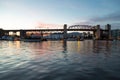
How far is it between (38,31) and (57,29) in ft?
62.8

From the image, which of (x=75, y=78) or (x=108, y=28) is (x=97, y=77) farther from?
(x=108, y=28)

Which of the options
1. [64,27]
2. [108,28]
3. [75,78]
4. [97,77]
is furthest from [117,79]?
[108,28]

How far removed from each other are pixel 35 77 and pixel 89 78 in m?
3.12

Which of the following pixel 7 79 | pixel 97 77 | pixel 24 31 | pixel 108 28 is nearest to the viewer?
pixel 7 79

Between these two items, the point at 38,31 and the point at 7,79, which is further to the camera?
the point at 38,31

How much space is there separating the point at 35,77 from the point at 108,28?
187m

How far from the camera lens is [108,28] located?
189000 mm

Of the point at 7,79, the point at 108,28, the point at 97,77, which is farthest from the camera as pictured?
the point at 108,28

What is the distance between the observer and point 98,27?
571 feet

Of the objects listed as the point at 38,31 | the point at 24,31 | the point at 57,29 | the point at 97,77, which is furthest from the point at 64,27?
the point at 97,77

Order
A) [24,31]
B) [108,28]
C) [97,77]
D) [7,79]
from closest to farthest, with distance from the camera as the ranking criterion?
[7,79] → [97,77] → [24,31] → [108,28]

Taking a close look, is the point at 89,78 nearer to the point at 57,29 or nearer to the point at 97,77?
the point at 97,77

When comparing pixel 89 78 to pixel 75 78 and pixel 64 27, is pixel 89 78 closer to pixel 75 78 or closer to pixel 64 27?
pixel 75 78

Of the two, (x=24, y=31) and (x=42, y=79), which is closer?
(x=42, y=79)
